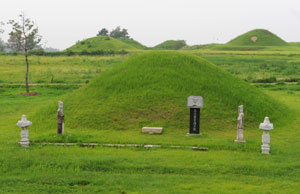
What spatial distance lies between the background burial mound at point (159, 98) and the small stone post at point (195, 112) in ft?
3.92

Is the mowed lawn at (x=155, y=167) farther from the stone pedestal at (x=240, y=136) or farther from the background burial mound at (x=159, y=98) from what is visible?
the background burial mound at (x=159, y=98)

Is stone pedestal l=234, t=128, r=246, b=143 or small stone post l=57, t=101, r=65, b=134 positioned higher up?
small stone post l=57, t=101, r=65, b=134

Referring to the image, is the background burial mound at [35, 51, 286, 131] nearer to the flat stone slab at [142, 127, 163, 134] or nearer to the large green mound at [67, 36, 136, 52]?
the flat stone slab at [142, 127, 163, 134]

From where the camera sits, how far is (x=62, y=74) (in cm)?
4256

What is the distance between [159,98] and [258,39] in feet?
297

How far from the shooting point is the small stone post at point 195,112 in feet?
47.9

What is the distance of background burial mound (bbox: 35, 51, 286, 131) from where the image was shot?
16.7 metres

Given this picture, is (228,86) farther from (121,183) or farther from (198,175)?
(121,183)

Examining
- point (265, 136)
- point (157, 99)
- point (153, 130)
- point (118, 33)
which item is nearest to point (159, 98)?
point (157, 99)

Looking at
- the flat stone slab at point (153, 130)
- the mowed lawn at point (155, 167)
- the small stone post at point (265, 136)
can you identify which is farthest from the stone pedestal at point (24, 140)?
the small stone post at point (265, 136)

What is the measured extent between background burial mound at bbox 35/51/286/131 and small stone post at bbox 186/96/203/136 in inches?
47.1

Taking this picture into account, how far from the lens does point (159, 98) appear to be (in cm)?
1792

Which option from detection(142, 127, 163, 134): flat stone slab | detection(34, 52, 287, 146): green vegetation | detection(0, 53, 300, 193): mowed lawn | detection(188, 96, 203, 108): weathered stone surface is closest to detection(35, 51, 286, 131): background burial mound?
detection(34, 52, 287, 146): green vegetation

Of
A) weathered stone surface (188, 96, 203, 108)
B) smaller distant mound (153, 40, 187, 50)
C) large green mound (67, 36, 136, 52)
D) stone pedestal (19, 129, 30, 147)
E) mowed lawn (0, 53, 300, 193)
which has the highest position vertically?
smaller distant mound (153, 40, 187, 50)
